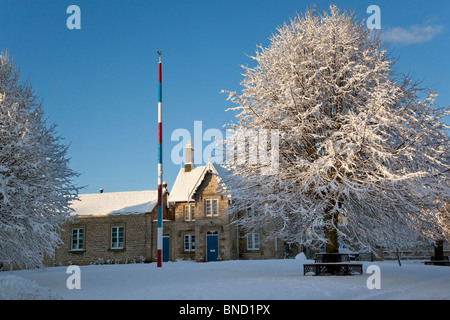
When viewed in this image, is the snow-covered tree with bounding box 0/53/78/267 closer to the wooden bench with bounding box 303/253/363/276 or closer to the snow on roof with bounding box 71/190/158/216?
the wooden bench with bounding box 303/253/363/276

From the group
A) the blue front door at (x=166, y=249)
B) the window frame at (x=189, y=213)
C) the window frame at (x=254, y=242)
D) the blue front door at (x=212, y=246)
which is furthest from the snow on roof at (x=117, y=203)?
the window frame at (x=254, y=242)

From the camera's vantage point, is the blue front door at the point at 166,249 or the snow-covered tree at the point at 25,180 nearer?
the snow-covered tree at the point at 25,180

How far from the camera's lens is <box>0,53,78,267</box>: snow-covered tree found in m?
18.9

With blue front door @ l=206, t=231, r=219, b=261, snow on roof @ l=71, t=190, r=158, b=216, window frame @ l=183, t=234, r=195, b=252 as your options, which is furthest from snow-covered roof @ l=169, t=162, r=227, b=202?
blue front door @ l=206, t=231, r=219, b=261

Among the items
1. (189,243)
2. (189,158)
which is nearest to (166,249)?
(189,243)

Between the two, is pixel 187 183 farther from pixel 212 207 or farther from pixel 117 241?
pixel 117 241

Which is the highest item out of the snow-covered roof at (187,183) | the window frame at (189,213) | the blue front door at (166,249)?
the snow-covered roof at (187,183)

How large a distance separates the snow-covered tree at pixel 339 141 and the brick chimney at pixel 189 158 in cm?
2580

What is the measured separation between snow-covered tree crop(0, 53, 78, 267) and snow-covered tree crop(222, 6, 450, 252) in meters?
8.34

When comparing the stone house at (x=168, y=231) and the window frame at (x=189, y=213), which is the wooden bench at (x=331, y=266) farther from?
the window frame at (x=189, y=213)

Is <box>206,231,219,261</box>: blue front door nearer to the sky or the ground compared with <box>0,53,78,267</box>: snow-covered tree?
nearer to the ground

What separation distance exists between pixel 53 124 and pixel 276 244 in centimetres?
2264

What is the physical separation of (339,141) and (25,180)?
1335 centimetres

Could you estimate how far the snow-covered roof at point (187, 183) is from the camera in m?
40.4
